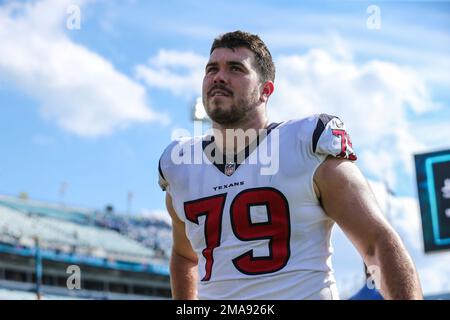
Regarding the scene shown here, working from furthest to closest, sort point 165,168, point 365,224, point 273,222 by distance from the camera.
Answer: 1. point 165,168
2. point 273,222
3. point 365,224

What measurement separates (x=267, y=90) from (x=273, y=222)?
766mm

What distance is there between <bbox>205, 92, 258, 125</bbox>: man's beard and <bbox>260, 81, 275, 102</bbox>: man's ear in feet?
0.36

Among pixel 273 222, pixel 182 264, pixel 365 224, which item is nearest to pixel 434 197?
pixel 182 264

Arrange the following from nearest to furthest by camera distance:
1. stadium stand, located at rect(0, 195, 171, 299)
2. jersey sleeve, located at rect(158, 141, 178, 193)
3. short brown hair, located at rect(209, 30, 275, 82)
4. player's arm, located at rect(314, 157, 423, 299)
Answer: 1. player's arm, located at rect(314, 157, 423, 299)
2. short brown hair, located at rect(209, 30, 275, 82)
3. jersey sleeve, located at rect(158, 141, 178, 193)
4. stadium stand, located at rect(0, 195, 171, 299)

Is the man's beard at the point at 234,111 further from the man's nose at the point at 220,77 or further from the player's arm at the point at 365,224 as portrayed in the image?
the player's arm at the point at 365,224

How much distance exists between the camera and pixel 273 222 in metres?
3.14

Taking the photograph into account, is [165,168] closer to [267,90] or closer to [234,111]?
Answer: [234,111]

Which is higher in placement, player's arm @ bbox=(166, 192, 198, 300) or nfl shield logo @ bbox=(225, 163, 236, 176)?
nfl shield logo @ bbox=(225, 163, 236, 176)

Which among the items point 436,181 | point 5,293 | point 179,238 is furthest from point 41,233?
point 179,238

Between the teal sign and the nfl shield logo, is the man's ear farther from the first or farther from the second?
the teal sign

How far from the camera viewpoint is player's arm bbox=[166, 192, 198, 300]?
143 inches

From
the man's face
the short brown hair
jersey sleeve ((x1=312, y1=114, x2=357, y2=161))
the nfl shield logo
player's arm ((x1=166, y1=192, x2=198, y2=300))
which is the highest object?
the short brown hair

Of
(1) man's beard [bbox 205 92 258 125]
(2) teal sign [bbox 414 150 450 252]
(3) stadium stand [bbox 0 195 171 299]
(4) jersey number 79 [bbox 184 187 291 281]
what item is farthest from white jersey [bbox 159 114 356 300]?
(3) stadium stand [bbox 0 195 171 299]

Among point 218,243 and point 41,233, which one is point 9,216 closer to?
point 41,233
